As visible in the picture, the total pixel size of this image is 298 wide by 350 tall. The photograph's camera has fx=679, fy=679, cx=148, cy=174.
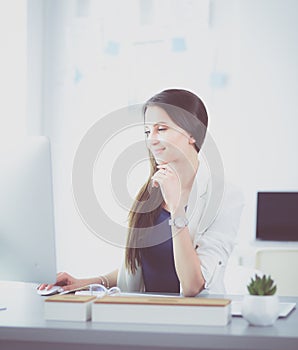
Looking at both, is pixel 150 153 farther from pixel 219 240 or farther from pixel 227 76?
pixel 227 76

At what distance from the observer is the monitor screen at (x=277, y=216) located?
381cm

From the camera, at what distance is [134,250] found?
6.62 feet

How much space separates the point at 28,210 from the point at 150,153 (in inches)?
24.1

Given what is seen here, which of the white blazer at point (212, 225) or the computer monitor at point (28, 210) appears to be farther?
the white blazer at point (212, 225)

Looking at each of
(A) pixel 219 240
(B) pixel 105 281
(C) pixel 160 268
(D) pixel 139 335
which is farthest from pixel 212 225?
(D) pixel 139 335

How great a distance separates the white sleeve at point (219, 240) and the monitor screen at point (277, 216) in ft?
6.16

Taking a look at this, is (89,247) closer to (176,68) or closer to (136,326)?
(176,68)

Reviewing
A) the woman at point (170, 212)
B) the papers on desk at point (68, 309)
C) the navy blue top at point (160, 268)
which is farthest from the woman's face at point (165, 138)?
the papers on desk at point (68, 309)

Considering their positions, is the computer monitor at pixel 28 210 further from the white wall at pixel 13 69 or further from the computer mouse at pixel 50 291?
the white wall at pixel 13 69

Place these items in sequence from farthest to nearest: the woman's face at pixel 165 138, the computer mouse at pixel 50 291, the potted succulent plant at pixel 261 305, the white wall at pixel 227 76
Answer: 1. the white wall at pixel 227 76
2. the woman's face at pixel 165 138
3. the computer mouse at pixel 50 291
4. the potted succulent plant at pixel 261 305

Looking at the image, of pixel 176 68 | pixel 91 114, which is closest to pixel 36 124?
pixel 91 114

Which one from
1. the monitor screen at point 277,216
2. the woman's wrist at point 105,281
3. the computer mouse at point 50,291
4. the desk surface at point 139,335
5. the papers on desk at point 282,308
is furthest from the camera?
the monitor screen at point 277,216

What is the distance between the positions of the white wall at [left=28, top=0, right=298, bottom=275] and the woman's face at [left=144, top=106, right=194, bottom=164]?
2.03m

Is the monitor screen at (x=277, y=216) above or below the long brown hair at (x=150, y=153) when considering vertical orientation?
below
